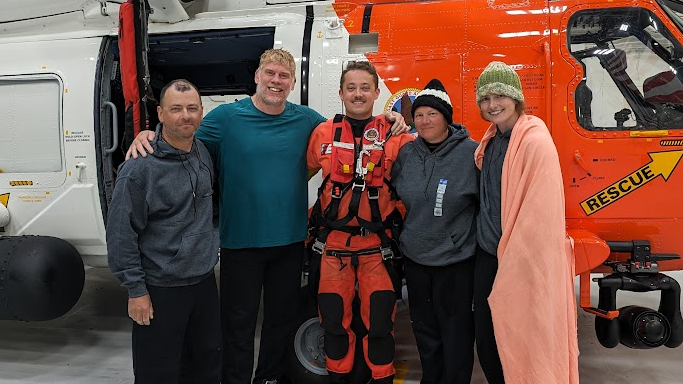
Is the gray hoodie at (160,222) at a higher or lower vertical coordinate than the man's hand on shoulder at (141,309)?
higher

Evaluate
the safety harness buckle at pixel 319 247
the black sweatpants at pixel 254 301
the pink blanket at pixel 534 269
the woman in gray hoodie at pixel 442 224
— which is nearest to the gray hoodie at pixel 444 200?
the woman in gray hoodie at pixel 442 224

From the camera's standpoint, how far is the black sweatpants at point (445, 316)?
2861 mm

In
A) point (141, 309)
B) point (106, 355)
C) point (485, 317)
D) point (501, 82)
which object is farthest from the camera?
point (106, 355)

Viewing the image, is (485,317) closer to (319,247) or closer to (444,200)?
(444,200)

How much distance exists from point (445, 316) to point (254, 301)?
43.8 inches

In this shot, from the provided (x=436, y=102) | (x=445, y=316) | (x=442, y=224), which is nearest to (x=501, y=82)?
(x=436, y=102)

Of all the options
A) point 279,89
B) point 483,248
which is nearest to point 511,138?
point 483,248

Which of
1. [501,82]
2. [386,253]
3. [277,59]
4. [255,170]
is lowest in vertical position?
[386,253]

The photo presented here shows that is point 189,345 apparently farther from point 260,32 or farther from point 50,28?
point 50,28

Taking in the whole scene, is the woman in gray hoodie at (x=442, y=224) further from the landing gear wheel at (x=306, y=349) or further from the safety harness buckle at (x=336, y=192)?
the landing gear wheel at (x=306, y=349)

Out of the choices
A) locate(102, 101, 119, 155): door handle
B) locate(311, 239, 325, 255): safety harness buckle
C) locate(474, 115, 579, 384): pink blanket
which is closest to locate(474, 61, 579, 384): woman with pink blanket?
locate(474, 115, 579, 384): pink blanket

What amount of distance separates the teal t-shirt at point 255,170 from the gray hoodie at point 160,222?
364 mm

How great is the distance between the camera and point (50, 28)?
457 centimetres

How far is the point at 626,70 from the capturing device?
11.5ft
